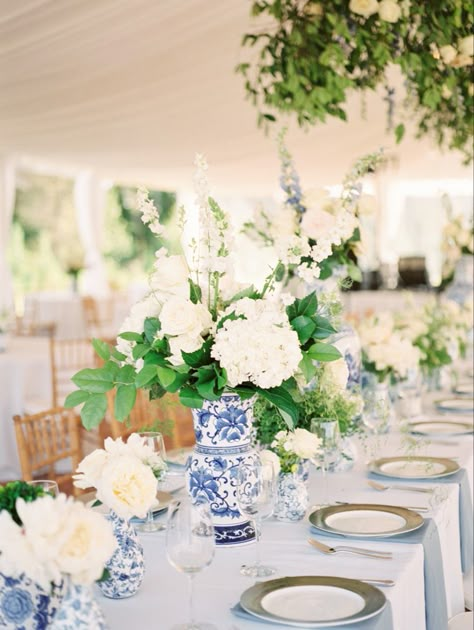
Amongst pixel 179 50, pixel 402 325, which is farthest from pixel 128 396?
pixel 179 50

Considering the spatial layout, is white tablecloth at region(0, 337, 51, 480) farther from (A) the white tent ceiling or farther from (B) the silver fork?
(B) the silver fork

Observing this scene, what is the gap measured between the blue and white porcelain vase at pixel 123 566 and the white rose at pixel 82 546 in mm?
344

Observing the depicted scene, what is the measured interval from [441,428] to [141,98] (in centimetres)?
398

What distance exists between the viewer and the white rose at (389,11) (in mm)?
2818

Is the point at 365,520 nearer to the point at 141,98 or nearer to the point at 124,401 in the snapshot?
the point at 124,401

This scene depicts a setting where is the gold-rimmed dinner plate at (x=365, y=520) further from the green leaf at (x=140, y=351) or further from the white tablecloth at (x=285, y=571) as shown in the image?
the green leaf at (x=140, y=351)

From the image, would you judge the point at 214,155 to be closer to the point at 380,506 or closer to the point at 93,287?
the point at 93,287

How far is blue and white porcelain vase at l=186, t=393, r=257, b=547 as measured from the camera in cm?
188

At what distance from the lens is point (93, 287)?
11711mm

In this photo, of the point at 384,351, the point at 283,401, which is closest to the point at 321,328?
the point at 283,401

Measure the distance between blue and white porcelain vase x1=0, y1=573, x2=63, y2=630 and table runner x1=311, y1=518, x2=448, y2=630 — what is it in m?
0.74

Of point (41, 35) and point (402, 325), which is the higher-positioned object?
point (41, 35)

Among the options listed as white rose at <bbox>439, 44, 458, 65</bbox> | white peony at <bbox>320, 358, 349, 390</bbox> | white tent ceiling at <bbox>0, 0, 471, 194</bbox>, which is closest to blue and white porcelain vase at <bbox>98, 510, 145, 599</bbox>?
white peony at <bbox>320, 358, 349, 390</bbox>

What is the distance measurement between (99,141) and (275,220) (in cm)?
588
